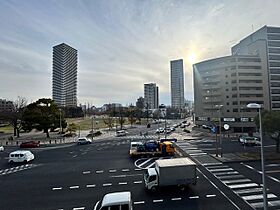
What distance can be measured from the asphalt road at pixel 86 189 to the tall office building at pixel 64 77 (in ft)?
472

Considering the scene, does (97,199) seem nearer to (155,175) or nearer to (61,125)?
(155,175)

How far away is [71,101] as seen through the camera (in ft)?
560

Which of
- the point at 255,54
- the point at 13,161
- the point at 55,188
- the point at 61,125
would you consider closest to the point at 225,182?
the point at 55,188

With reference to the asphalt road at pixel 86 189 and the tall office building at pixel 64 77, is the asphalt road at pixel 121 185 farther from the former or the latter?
the tall office building at pixel 64 77

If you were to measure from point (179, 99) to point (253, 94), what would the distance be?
124m

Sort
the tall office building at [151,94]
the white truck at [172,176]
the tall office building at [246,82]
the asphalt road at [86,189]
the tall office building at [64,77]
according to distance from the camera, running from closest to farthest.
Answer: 1. the asphalt road at [86,189]
2. the white truck at [172,176]
3. the tall office building at [246,82]
4. the tall office building at [64,77]
5. the tall office building at [151,94]

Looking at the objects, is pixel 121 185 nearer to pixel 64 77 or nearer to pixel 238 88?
pixel 238 88

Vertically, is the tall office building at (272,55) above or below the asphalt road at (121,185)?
above

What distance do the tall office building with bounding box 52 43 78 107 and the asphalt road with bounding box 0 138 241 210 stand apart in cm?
14400

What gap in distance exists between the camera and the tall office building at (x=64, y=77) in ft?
539

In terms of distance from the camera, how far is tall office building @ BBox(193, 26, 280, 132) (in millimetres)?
72625

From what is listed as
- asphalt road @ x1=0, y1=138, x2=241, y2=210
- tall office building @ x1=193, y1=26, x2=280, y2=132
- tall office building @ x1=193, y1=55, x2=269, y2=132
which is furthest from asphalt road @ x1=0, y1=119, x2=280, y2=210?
tall office building @ x1=193, y1=26, x2=280, y2=132

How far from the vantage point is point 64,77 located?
6516 inches

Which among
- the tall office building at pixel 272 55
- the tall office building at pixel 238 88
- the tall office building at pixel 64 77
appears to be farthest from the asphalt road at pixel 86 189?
the tall office building at pixel 64 77
